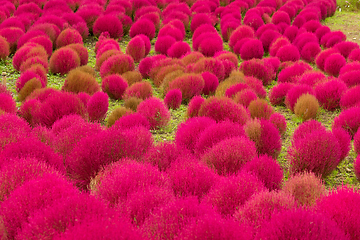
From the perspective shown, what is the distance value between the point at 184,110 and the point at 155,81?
1023 mm

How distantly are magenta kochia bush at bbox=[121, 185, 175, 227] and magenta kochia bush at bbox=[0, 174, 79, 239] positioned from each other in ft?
1.29

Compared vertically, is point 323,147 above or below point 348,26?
above

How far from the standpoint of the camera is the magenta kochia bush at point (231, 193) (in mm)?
2463

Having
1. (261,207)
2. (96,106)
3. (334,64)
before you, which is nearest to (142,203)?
(261,207)

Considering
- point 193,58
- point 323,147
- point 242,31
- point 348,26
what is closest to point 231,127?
point 323,147

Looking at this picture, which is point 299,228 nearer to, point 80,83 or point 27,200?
point 27,200

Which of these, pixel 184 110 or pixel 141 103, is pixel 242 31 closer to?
pixel 184 110

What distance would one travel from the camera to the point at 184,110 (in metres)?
4.87

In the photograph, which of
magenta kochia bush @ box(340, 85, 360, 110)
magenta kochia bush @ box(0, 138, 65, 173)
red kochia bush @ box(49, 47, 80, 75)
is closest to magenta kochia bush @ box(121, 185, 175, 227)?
magenta kochia bush @ box(0, 138, 65, 173)

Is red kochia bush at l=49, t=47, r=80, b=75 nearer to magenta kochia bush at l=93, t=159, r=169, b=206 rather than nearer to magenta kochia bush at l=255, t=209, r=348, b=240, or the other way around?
magenta kochia bush at l=93, t=159, r=169, b=206

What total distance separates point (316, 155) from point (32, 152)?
2465 millimetres

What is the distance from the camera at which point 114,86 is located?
5094mm

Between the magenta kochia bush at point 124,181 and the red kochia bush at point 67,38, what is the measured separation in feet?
15.0

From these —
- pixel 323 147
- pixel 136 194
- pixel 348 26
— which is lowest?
pixel 348 26
